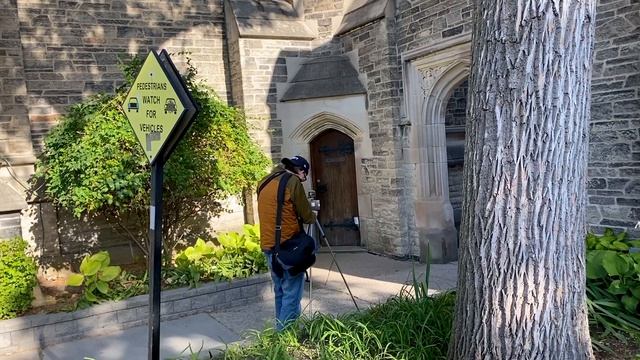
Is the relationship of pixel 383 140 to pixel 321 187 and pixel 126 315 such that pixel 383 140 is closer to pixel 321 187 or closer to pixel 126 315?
pixel 321 187

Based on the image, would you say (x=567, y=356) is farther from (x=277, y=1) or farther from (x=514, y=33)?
(x=277, y=1)

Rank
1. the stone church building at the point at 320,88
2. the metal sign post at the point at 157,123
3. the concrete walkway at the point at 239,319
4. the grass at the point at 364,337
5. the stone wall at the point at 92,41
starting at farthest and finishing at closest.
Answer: the stone wall at the point at 92,41
the stone church building at the point at 320,88
the concrete walkway at the point at 239,319
the grass at the point at 364,337
the metal sign post at the point at 157,123

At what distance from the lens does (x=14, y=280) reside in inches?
207

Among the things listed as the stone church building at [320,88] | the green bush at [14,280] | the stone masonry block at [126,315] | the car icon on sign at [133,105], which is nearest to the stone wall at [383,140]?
the stone church building at [320,88]

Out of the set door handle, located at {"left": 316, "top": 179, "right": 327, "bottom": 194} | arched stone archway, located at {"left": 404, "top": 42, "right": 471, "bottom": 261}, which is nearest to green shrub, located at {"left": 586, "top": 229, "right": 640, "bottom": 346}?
arched stone archway, located at {"left": 404, "top": 42, "right": 471, "bottom": 261}

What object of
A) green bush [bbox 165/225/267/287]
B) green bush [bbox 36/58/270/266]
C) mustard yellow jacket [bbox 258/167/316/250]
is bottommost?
green bush [bbox 165/225/267/287]

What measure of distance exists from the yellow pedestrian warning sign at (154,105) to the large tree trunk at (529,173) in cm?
151

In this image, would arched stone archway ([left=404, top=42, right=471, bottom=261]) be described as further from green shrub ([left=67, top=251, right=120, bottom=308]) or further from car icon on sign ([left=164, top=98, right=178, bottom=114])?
car icon on sign ([left=164, top=98, right=178, bottom=114])

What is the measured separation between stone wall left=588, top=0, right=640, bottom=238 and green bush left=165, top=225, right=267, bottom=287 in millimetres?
3918

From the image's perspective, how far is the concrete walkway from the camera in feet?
15.9

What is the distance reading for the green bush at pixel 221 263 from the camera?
6.13 meters

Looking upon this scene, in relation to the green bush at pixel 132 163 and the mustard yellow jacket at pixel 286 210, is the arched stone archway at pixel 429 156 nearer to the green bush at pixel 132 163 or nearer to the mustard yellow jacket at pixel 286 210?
the green bush at pixel 132 163

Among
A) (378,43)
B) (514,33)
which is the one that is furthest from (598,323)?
(378,43)

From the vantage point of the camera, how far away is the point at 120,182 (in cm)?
594
